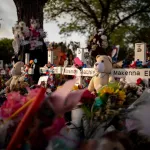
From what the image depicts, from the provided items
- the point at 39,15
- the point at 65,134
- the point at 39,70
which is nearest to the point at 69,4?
the point at 39,15

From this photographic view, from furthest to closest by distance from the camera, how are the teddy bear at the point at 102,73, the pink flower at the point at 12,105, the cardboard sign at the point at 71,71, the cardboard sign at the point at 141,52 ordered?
the cardboard sign at the point at 71,71 < the cardboard sign at the point at 141,52 < the teddy bear at the point at 102,73 < the pink flower at the point at 12,105

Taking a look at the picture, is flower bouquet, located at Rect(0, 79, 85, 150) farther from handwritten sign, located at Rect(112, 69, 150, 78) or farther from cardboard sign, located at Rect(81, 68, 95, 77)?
cardboard sign, located at Rect(81, 68, 95, 77)

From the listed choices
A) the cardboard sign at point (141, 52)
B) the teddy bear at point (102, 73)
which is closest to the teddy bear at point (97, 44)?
→ the cardboard sign at point (141, 52)

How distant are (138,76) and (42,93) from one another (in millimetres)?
3494

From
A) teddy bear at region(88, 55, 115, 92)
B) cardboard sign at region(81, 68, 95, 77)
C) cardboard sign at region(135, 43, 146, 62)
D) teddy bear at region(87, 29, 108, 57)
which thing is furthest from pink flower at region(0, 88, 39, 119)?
teddy bear at region(87, 29, 108, 57)

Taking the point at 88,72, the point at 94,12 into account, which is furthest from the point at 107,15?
the point at 88,72

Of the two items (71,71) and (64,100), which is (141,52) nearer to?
(71,71)

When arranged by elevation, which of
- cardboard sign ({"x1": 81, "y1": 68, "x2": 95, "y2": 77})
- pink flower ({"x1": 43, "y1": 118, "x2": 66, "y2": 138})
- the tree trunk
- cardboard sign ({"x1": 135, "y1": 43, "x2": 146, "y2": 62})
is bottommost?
pink flower ({"x1": 43, "y1": 118, "x2": 66, "y2": 138})

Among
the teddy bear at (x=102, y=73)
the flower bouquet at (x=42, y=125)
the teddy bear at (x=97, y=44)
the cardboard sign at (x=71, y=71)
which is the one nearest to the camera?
the flower bouquet at (x=42, y=125)

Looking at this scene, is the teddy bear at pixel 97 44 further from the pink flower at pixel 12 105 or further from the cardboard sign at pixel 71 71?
the pink flower at pixel 12 105

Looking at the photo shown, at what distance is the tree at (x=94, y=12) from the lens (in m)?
17.7

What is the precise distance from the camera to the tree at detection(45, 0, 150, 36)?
58.2 feet

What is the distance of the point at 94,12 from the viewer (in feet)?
61.1

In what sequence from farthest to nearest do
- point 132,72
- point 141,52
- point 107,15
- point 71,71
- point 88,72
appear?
point 107,15 → point 71,71 → point 88,72 → point 141,52 → point 132,72
